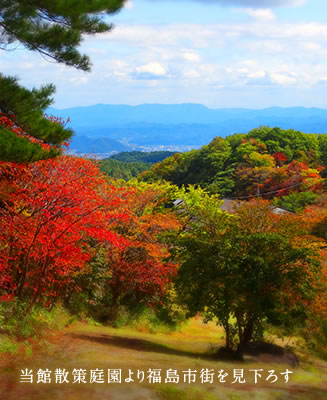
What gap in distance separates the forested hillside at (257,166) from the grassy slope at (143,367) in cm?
2964

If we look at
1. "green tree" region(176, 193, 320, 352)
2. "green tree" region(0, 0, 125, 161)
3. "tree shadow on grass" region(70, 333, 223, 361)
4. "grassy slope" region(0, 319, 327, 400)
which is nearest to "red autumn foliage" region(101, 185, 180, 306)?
"grassy slope" region(0, 319, 327, 400)

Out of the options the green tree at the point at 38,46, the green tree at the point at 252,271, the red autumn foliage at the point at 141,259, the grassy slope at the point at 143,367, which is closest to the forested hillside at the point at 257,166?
the red autumn foliage at the point at 141,259

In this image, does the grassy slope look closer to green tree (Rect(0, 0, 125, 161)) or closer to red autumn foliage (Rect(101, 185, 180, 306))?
red autumn foliage (Rect(101, 185, 180, 306))

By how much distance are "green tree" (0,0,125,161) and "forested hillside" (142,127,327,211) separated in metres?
32.6

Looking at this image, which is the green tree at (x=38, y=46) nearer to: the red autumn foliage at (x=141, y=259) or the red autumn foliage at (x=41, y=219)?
the red autumn foliage at (x=41, y=219)

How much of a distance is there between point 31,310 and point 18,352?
1935 mm

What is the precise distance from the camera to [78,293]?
14.7 m

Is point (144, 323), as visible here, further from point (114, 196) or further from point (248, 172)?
point (248, 172)

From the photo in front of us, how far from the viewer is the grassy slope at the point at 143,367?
23.3 feet

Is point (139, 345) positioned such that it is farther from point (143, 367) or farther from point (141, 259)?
point (141, 259)

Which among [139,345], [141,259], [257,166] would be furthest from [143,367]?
[257,166]

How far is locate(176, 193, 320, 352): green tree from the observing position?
986 centimetres

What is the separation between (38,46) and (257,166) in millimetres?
54138

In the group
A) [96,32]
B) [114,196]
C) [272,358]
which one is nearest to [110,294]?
[114,196]
